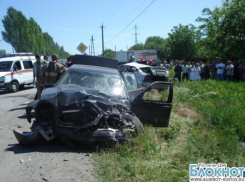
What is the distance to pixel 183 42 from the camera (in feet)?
108

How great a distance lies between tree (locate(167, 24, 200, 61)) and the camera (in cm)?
3291

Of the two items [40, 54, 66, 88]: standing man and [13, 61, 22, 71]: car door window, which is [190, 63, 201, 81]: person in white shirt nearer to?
[13, 61, 22, 71]: car door window

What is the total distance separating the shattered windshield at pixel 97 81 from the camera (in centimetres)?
641

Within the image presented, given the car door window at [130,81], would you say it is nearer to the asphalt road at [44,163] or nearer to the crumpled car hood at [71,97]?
the crumpled car hood at [71,97]

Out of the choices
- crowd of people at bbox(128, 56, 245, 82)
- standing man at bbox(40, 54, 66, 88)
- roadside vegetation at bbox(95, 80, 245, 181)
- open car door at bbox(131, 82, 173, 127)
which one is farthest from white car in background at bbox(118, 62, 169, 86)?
open car door at bbox(131, 82, 173, 127)

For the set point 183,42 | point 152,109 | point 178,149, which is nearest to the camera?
point 178,149

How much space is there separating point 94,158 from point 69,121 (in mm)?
984

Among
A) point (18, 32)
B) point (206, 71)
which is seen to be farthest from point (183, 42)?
point (18, 32)

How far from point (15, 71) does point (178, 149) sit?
46.1ft

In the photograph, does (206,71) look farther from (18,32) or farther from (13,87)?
(18,32)

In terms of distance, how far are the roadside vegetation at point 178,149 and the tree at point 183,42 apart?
25.0 m

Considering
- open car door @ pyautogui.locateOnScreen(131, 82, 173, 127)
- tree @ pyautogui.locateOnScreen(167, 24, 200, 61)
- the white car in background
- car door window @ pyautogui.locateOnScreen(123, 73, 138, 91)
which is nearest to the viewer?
open car door @ pyautogui.locateOnScreen(131, 82, 173, 127)

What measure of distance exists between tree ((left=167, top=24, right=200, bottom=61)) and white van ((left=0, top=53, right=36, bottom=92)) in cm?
2023

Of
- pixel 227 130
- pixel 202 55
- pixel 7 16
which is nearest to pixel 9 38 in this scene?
pixel 7 16
